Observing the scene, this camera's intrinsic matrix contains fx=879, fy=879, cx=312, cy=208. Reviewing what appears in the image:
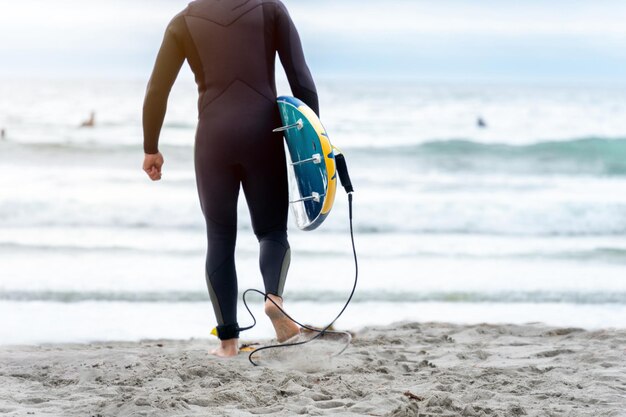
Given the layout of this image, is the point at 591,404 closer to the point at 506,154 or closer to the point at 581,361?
the point at 581,361

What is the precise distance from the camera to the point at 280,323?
4070 millimetres

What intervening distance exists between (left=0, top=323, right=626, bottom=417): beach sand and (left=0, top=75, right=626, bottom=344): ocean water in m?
1.00

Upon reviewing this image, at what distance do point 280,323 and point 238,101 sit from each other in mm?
1066

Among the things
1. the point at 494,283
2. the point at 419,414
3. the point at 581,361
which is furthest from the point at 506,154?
the point at 419,414

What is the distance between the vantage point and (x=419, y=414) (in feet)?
11.0

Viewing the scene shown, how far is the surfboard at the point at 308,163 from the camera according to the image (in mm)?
3893

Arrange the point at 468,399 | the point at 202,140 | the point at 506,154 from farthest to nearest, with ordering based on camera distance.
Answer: the point at 506,154
the point at 202,140
the point at 468,399

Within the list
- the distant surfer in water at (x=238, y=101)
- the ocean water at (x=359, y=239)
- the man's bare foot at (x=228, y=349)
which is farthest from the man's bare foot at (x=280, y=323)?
the ocean water at (x=359, y=239)

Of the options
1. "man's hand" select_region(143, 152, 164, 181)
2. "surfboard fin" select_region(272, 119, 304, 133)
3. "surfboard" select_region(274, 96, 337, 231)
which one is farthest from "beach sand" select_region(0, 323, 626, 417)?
"surfboard fin" select_region(272, 119, 304, 133)

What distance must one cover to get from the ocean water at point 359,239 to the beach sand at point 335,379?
3.26 feet

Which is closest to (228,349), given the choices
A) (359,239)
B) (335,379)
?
(335,379)

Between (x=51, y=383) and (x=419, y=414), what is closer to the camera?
(x=419, y=414)

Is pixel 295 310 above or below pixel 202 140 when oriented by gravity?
below

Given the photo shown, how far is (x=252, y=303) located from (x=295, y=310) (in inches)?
14.8
